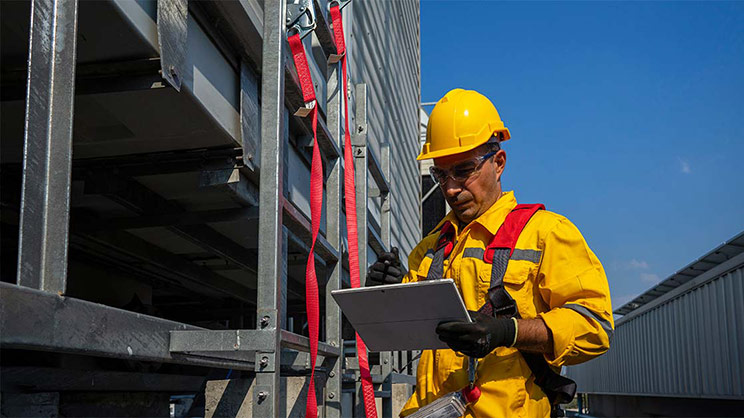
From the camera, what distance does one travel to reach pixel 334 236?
13.4ft

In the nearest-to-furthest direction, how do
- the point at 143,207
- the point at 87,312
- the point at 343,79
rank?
the point at 87,312
the point at 143,207
the point at 343,79

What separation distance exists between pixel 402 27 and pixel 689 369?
7531 millimetres

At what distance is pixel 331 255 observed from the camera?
3.93m

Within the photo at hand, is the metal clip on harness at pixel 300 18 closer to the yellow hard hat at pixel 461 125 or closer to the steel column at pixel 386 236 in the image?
the yellow hard hat at pixel 461 125

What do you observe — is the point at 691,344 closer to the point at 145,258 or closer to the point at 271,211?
the point at 145,258

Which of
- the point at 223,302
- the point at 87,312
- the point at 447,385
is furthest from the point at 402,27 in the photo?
the point at 87,312

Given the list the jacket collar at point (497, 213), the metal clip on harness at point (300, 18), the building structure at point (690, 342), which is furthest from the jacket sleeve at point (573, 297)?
the building structure at point (690, 342)

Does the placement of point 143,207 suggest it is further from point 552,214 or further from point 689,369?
point 689,369

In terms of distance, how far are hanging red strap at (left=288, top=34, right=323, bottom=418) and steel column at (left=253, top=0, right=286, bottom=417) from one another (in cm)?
28

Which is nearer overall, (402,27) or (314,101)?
(314,101)

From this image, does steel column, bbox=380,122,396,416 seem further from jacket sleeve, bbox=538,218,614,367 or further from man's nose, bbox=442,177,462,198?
jacket sleeve, bbox=538,218,614,367

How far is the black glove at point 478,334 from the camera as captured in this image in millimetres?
2215

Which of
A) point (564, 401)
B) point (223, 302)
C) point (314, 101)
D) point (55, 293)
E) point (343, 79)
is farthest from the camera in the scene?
point (223, 302)

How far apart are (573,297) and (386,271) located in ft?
2.46
